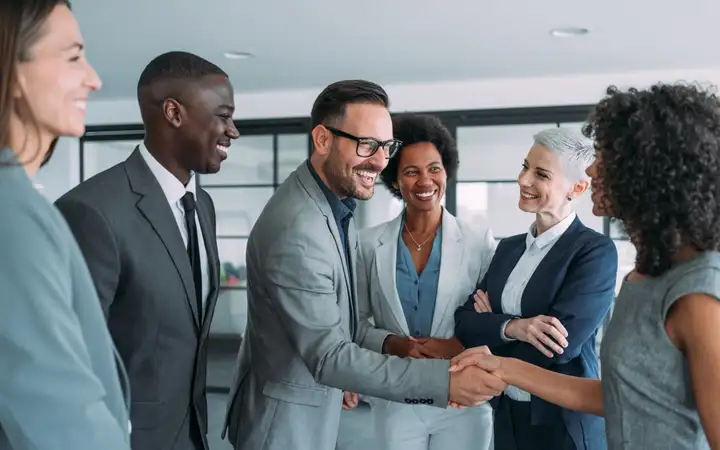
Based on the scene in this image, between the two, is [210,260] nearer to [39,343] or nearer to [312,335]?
[312,335]

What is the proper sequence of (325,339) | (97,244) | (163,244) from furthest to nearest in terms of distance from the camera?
(325,339) < (163,244) < (97,244)

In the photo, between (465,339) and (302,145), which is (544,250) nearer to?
(465,339)

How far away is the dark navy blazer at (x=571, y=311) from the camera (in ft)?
6.57

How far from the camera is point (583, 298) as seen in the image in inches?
79.8

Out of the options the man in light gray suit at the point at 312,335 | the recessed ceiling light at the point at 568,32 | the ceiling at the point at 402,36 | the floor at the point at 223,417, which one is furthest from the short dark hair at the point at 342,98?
the floor at the point at 223,417

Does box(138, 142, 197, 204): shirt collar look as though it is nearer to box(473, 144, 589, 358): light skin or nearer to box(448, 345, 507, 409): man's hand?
box(448, 345, 507, 409): man's hand

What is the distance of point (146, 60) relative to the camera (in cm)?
517

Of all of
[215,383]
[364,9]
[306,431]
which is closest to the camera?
[306,431]

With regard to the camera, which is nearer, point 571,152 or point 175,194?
point 175,194

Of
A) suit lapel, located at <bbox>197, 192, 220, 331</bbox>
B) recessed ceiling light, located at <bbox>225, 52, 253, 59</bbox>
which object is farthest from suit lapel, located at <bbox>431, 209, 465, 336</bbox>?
recessed ceiling light, located at <bbox>225, 52, 253, 59</bbox>

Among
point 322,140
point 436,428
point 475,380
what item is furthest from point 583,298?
point 322,140

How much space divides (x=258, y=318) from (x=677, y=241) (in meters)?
1.10

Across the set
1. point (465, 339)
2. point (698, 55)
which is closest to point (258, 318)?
point (465, 339)

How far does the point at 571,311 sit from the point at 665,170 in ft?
2.69
